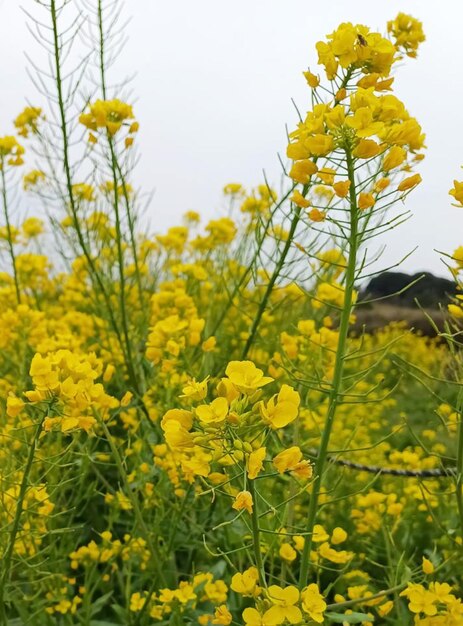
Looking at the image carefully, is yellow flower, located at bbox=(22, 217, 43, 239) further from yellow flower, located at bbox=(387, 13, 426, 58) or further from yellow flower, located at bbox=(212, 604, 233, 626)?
yellow flower, located at bbox=(212, 604, 233, 626)

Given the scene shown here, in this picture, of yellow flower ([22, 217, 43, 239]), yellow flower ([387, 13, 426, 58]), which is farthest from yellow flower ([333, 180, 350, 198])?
yellow flower ([22, 217, 43, 239])

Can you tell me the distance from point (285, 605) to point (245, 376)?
1.09 feet

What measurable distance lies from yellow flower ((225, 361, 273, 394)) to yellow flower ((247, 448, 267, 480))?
9 cm

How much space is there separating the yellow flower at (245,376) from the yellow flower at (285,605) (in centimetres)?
29

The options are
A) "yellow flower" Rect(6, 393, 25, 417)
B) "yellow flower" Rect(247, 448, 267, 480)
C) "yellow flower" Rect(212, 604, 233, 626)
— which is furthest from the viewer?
"yellow flower" Rect(6, 393, 25, 417)

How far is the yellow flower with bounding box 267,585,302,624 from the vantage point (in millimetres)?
976

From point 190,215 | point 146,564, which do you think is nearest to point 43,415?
point 146,564

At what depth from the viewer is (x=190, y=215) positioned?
16.4ft

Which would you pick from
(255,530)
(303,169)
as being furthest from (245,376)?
(303,169)

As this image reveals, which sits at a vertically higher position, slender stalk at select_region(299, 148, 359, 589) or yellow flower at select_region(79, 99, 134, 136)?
yellow flower at select_region(79, 99, 134, 136)

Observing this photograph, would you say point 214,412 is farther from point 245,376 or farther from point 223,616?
point 223,616

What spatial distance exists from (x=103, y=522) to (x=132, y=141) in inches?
59.1

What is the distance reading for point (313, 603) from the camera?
102 cm

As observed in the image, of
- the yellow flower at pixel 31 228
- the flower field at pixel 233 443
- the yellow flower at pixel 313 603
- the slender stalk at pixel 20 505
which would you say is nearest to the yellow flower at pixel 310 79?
the flower field at pixel 233 443
